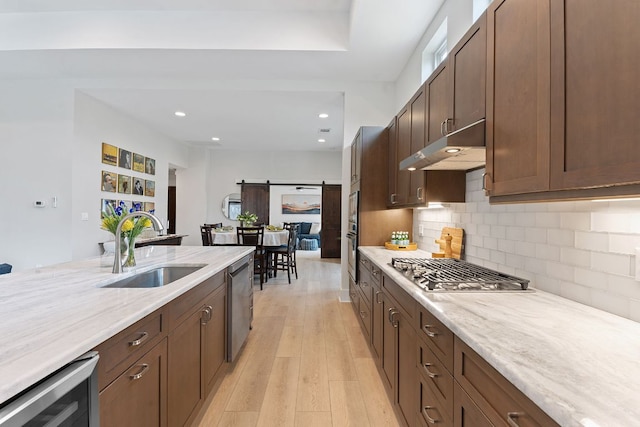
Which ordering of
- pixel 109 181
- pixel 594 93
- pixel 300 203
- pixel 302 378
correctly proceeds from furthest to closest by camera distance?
pixel 300 203 < pixel 109 181 < pixel 302 378 < pixel 594 93

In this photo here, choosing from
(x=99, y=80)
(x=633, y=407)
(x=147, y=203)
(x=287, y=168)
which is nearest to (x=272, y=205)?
(x=287, y=168)

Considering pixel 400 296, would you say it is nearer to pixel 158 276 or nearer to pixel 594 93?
pixel 594 93

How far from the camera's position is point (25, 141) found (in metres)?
4.35

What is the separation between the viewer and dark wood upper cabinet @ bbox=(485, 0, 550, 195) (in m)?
1.08

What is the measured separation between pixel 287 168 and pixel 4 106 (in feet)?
17.8

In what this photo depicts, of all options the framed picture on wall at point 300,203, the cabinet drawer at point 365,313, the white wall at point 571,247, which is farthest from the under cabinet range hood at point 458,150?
the framed picture on wall at point 300,203

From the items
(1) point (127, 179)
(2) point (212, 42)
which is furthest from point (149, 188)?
(2) point (212, 42)

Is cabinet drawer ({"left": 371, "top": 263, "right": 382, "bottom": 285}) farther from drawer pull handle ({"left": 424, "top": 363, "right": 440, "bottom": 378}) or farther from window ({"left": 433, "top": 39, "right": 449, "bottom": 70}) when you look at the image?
window ({"left": 433, "top": 39, "right": 449, "bottom": 70})

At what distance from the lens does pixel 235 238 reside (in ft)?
19.0

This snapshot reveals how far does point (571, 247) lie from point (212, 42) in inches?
147

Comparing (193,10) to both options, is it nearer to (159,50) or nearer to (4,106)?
(159,50)

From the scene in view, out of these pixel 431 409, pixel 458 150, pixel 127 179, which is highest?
pixel 127 179

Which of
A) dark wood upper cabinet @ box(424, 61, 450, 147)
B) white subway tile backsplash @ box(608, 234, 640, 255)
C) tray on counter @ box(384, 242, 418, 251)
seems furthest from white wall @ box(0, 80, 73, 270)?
white subway tile backsplash @ box(608, 234, 640, 255)

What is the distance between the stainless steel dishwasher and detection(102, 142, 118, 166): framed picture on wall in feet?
11.9
